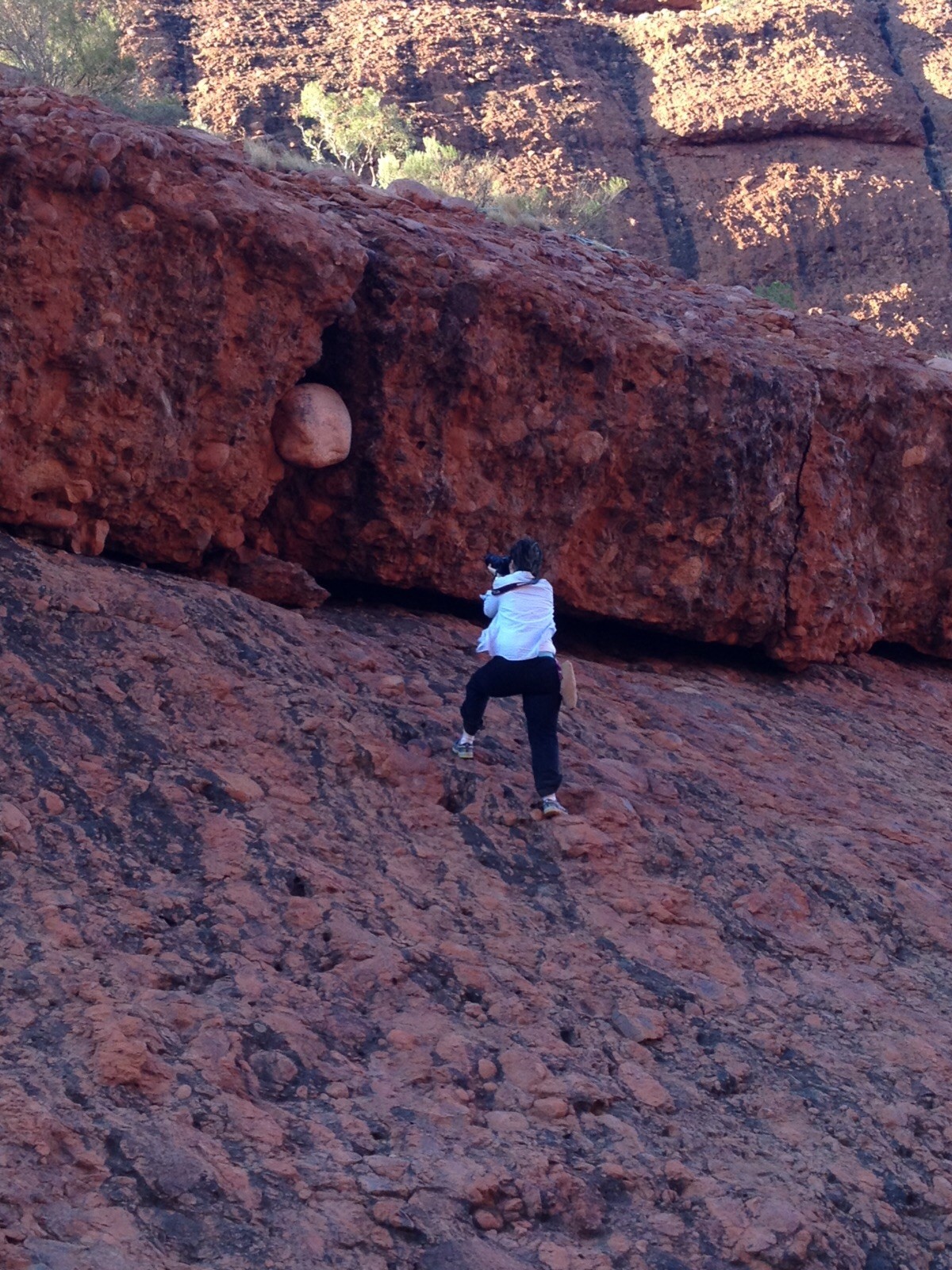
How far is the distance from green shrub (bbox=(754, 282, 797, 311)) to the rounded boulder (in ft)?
37.8

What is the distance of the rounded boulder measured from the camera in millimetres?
6906

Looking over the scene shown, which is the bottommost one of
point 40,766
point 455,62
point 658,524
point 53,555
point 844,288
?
point 40,766

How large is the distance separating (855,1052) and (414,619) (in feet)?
10.9

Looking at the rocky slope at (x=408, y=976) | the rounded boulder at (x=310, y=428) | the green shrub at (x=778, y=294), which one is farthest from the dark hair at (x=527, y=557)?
the green shrub at (x=778, y=294)

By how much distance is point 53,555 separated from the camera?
600 cm

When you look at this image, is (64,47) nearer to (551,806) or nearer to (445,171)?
(445,171)

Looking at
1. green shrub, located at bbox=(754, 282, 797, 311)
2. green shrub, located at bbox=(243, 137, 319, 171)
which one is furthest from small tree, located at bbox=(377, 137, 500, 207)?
green shrub, located at bbox=(243, 137, 319, 171)

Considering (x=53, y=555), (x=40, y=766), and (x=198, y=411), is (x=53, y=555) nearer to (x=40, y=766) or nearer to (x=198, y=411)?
(x=198, y=411)

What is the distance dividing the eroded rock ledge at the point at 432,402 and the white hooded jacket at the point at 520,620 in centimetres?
156

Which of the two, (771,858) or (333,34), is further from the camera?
(333,34)

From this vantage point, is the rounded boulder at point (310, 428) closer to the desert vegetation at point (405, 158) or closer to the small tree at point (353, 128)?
the desert vegetation at point (405, 158)

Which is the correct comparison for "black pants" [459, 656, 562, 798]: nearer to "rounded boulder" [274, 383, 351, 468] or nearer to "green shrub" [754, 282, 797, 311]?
"rounded boulder" [274, 383, 351, 468]

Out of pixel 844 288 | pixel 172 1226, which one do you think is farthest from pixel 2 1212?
pixel 844 288

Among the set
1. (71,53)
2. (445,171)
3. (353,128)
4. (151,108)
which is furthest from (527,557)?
(353,128)
